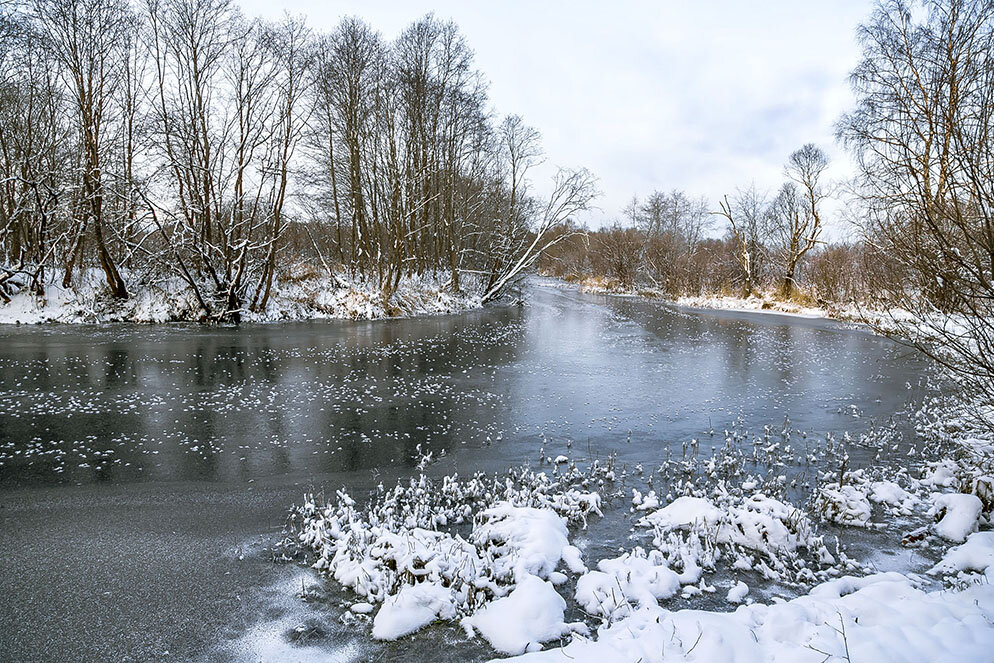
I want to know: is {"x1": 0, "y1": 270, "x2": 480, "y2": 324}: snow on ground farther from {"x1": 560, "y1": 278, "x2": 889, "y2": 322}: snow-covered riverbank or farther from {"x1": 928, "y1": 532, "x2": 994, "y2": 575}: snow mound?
{"x1": 928, "y1": 532, "x2": 994, "y2": 575}: snow mound

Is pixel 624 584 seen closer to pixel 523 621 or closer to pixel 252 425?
pixel 523 621

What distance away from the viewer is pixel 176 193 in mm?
23047

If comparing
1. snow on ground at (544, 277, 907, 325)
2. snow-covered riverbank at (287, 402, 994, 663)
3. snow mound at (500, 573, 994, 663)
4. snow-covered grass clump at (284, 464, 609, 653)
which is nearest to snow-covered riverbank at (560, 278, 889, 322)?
snow on ground at (544, 277, 907, 325)

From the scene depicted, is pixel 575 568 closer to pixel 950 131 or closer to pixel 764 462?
pixel 764 462

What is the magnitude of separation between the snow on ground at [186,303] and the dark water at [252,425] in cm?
273

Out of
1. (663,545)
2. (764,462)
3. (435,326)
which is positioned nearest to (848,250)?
(435,326)

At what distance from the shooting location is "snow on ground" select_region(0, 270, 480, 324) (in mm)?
21703

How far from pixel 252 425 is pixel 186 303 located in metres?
16.7

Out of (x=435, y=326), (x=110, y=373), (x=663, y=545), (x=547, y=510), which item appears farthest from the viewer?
(x=435, y=326)

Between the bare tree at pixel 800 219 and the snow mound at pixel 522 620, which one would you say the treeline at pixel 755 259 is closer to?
the bare tree at pixel 800 219

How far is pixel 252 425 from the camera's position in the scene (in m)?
8.77

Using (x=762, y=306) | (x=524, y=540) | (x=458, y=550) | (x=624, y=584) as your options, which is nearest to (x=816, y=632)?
(x=624, y=584)

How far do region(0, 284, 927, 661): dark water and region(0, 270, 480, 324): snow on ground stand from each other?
273cm

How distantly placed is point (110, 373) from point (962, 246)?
47.9ft
